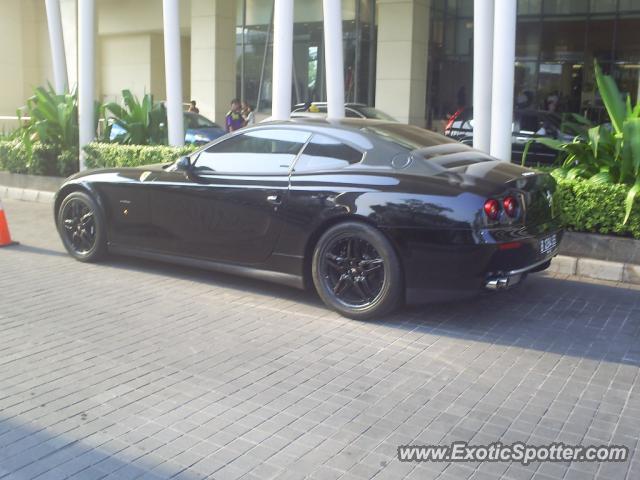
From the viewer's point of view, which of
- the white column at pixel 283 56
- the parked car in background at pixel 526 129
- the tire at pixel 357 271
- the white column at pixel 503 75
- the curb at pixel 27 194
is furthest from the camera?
the parked car in background at pixel 526 129

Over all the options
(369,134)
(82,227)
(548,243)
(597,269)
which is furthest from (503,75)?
(82,227)

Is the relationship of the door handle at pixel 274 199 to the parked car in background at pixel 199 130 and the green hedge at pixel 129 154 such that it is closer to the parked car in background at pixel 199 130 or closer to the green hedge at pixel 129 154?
the green hedge at pixel 129 154

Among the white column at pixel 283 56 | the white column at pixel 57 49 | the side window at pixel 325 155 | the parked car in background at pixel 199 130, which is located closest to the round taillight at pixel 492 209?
the side window at pixel 325 155

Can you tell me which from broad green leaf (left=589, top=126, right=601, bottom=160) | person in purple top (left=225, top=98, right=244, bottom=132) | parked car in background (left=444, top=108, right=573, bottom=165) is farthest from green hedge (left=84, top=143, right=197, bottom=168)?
person in purple top (left=225, top=98, right=244, bottom=132)

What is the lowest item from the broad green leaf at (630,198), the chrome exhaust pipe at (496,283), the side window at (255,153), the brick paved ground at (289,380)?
the brick paved ground at (289,380)

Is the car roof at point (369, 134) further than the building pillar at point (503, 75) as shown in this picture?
No

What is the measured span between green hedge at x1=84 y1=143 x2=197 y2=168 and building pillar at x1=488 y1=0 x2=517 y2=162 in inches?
170

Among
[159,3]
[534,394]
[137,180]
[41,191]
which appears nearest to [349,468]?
[534,394]

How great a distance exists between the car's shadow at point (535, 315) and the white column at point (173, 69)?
14.3 feet

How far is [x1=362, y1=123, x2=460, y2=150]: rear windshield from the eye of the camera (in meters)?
6.19

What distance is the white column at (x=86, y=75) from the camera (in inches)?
467

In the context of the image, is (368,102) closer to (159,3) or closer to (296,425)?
(159,3)

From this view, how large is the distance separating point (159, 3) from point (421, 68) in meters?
9.74

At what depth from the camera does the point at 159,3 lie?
2497cm
